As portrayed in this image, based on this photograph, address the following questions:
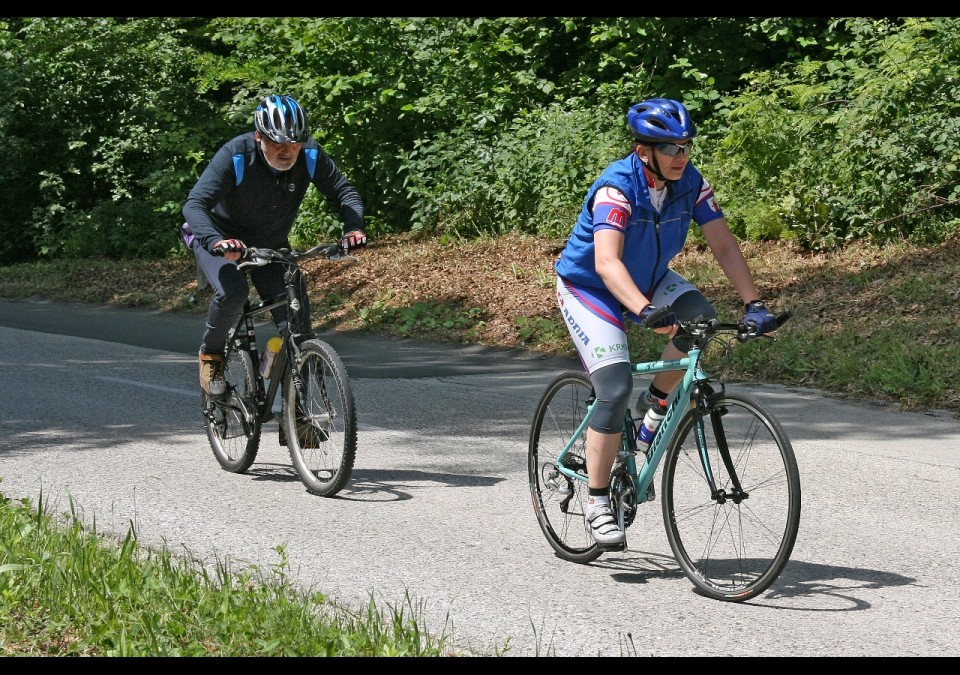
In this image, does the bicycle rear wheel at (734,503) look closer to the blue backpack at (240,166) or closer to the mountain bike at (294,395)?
the mountain bike at (294,395)

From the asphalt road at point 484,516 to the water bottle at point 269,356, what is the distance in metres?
0.62

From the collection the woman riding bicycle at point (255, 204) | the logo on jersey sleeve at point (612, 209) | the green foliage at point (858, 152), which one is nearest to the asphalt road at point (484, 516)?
the woman riding bicycle at point (255, 204)

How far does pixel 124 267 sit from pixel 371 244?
4253 millimetres

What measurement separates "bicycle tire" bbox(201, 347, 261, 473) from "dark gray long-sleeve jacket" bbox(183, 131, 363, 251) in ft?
2.45

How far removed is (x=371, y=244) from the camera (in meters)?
19.1

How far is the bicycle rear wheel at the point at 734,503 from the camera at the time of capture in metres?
4.66

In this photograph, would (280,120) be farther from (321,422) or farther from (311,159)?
(321,422)

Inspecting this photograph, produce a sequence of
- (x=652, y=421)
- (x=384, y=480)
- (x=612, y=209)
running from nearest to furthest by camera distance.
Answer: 1. (x=612, y=209)
2. (x=652, y=421)
3. (x=384, y=480)

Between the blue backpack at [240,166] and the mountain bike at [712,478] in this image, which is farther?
the blue backpack at [240,166]

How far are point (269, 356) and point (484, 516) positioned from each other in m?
1.66

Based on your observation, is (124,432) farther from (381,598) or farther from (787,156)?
(787,156)

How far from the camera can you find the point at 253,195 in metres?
6.96

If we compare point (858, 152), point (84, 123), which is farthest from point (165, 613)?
point (84, 123)

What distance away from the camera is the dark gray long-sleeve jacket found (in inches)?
269
